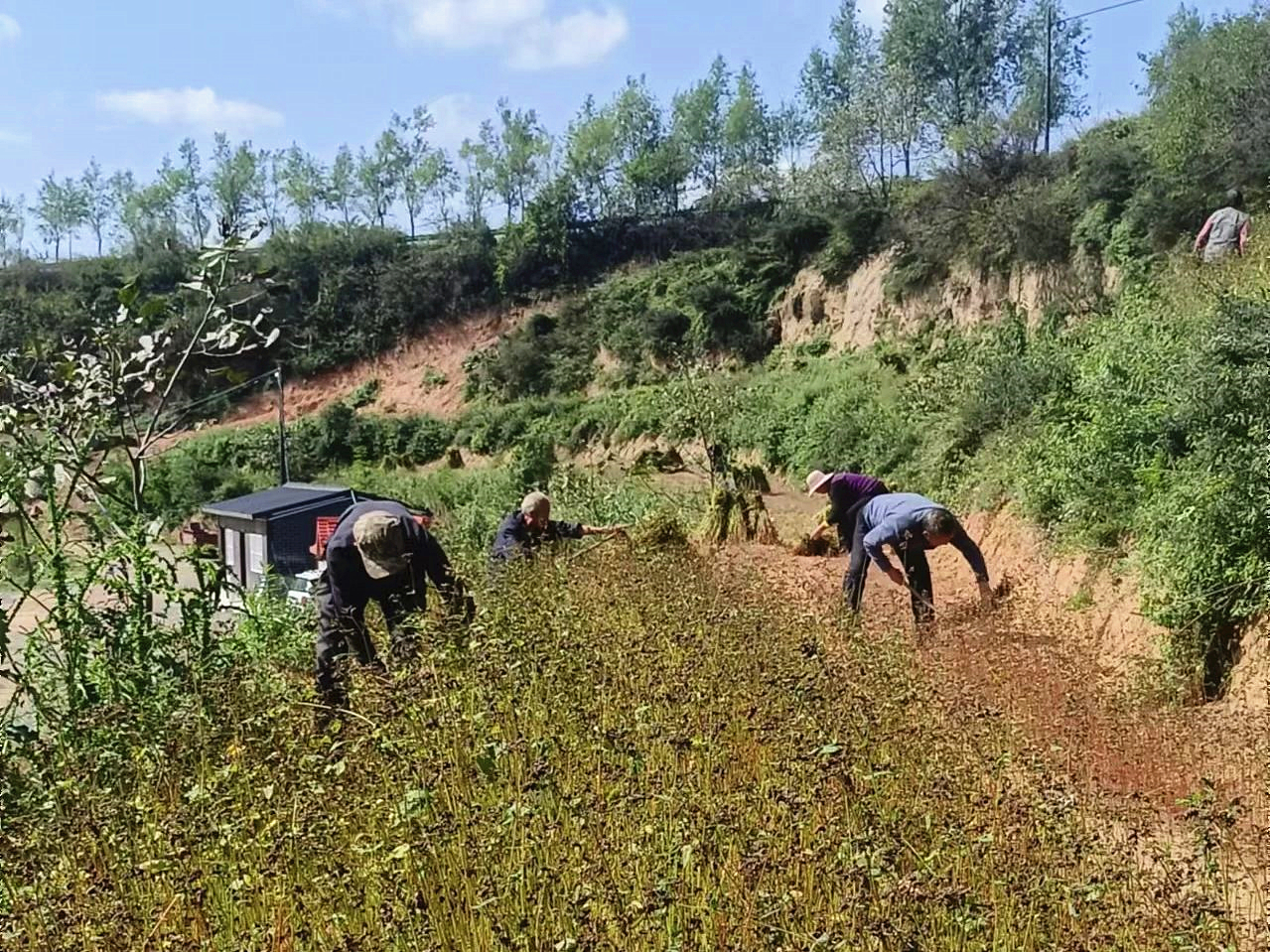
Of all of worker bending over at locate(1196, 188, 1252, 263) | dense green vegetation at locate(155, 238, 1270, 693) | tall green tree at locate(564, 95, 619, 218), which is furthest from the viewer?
tall green tree at locate(564, 95, 619, 218)

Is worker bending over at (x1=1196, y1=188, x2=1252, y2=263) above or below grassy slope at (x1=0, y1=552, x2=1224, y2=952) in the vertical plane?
above

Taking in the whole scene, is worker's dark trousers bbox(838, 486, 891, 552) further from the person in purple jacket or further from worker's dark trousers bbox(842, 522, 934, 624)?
worker's dark trousers bbox(842, 522, 934, 624)

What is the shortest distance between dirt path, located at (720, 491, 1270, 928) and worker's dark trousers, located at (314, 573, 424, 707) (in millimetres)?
2077

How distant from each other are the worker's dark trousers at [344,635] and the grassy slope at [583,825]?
0.38 metres

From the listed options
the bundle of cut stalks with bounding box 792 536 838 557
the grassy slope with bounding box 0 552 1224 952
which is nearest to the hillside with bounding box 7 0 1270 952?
the grassy slope with bounding box 0 552 1224 952

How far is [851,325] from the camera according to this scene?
29812 mm

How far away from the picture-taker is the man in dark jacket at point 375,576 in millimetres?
5887

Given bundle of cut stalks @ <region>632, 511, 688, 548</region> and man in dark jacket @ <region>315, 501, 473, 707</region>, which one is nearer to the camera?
man in dark jacket @ <region>315, 501, 473, 707</region>

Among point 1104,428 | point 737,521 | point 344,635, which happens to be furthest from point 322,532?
point 1104,428

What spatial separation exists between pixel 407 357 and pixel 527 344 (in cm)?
737

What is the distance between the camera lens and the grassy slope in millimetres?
2719

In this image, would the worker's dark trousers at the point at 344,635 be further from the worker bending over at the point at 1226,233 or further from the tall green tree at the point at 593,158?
the tall green tree at the point at 593,158

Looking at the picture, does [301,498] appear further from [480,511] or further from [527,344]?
[527,344]

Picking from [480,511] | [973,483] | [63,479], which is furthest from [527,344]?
[63,479]
